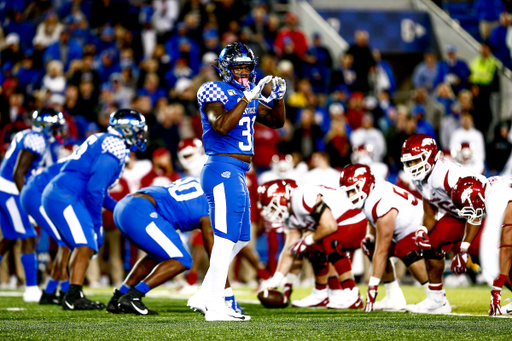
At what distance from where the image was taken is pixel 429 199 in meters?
6.96

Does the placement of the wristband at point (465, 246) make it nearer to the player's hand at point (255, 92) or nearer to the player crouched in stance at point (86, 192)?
the player's hand at point (255, 92)

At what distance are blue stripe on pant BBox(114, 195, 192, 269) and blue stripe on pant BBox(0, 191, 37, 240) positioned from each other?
2371 millimetres

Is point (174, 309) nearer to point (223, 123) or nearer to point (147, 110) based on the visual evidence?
point (223, 123)

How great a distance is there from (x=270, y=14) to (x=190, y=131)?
5.12m

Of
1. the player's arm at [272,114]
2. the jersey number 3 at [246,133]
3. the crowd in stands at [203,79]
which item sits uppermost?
the crowd in stands at [203,79]

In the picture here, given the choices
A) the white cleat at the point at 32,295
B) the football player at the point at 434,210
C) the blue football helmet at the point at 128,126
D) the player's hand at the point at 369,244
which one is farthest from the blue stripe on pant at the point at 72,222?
the football player at the point at 434,210

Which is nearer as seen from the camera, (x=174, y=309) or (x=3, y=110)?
(x=174, y=309)

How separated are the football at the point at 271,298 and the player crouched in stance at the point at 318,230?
2.6 inches

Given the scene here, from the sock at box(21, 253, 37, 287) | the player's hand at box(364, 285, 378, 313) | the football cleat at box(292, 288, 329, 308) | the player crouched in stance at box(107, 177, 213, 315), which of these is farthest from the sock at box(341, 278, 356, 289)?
the sock at box(21, 253, 37, 287)

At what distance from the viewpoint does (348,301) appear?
298 inches

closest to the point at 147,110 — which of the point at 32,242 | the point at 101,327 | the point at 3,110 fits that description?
the point at 3,110

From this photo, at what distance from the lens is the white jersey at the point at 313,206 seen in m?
7.44

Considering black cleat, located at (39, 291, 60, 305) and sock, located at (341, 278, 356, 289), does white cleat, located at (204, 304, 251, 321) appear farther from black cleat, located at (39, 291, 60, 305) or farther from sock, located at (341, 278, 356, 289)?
black cleat, located at (39, 291, 60, 305)

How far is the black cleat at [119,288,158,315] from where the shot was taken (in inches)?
254
